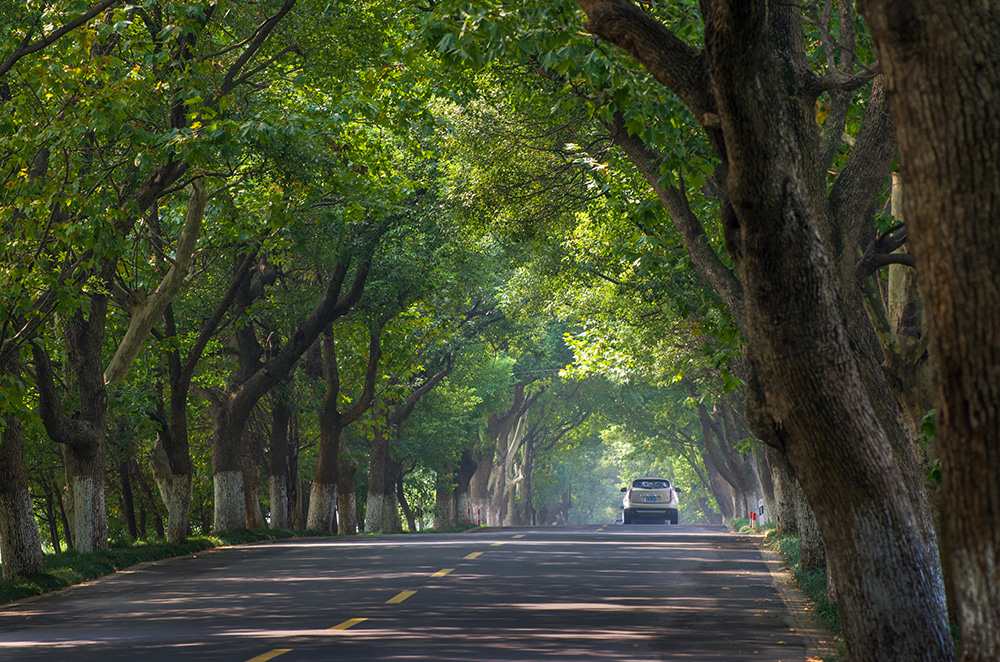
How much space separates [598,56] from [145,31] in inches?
390

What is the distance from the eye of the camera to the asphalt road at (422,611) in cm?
979

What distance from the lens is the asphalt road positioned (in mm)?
9789

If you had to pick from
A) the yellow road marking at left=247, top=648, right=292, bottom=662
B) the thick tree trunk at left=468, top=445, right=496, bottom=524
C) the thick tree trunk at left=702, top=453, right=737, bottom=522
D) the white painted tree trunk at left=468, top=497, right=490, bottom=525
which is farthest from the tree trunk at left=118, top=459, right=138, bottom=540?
the thick tree trunk at left=702, top=453, right=737, bottom=522

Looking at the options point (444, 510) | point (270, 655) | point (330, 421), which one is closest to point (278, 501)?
point (330, 421)

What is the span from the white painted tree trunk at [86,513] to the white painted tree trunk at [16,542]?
3.08 meters

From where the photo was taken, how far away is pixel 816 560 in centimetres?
1673

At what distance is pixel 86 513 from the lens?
20109 mm

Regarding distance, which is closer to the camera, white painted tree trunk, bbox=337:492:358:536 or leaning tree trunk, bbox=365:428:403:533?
white painted tree trunk, bbox=337:492:358:536

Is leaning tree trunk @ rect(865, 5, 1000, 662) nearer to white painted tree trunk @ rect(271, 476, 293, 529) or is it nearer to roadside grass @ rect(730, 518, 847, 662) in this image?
roadside grass @ rect(730, 518, 847, 662)

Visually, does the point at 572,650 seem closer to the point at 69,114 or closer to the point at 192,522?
the point at 69,114

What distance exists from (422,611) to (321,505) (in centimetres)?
2055

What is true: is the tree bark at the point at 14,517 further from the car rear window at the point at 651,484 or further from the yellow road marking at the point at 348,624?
the car rear window at the point at 651,484

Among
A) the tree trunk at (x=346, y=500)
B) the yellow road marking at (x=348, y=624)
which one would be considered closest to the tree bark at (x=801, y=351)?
the yellow road marking at (x=348, y=624)

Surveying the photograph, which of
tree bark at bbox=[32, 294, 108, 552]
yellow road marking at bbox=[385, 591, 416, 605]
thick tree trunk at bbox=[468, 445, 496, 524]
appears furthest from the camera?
thick tree trunk at bbox=[468, 445, 496, 524]
